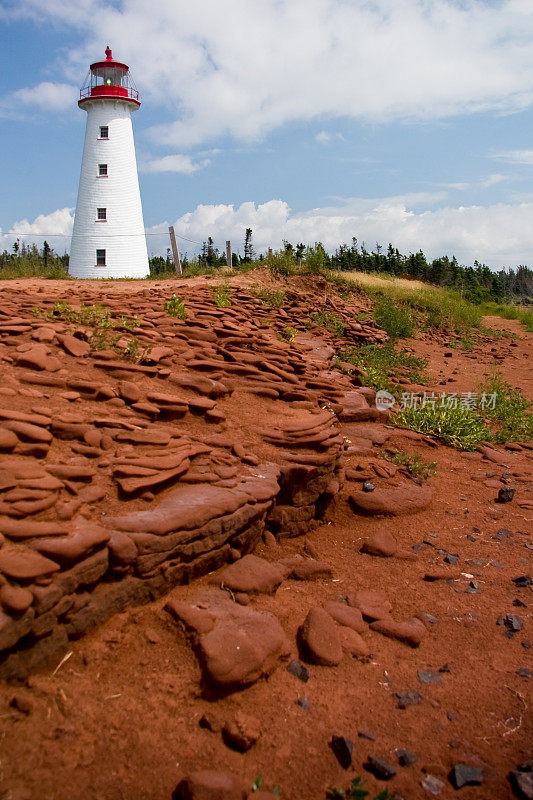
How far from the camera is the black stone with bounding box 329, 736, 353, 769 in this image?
95.5 inches

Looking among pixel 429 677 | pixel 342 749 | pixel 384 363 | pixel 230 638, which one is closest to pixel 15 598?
pixel 230 638

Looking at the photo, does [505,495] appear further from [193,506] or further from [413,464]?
[193,506]

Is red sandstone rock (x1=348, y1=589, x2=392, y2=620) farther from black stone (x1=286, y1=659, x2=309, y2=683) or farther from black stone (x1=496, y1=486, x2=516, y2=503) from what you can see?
black stone (x1=496, y1=486, x2=516, y2=503)

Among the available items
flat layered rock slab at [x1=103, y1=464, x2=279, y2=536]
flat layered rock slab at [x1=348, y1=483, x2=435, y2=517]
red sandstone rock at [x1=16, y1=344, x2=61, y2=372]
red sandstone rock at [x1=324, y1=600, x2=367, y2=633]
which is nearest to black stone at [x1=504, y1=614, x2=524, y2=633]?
red sandstone rock at [x1=324, y1=600, x2=367, y2=633]

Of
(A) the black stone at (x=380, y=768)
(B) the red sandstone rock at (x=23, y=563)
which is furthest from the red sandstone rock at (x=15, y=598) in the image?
(A) the black stone at (x=380, y=768)

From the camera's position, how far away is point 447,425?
23.8 feet

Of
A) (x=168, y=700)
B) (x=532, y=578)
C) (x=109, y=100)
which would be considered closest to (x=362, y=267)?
(x=109, y=100)

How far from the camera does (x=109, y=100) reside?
21.0 metres

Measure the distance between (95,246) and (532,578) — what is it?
1957cm

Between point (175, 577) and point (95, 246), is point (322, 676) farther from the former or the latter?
point (95, 246)

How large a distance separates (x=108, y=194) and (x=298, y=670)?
20.7 m

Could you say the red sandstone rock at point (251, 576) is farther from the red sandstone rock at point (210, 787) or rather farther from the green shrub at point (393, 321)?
the green shrub at point (393, 321)

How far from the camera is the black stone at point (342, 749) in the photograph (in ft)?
7.96

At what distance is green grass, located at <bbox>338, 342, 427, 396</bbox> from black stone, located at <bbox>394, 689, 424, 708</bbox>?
623 centimetres
